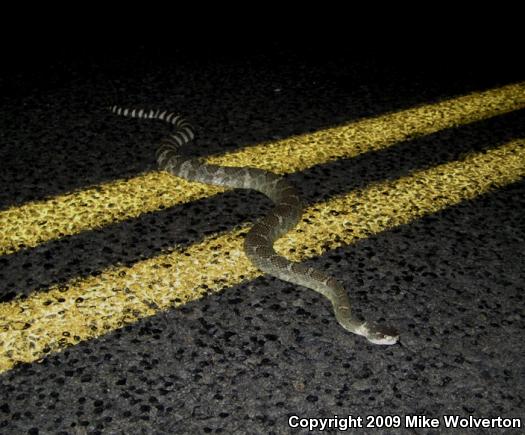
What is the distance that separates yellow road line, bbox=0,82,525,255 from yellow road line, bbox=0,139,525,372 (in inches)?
26.0

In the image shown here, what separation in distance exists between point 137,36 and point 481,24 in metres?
5.90

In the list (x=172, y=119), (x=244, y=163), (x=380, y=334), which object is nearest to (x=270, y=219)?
(x=244, y=163)

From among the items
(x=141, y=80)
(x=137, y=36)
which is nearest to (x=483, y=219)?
(x=141, y=80)

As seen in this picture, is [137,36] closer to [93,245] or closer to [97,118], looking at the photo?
[97,118]

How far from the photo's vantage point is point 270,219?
488cm

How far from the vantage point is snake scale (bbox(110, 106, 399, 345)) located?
3.95 m

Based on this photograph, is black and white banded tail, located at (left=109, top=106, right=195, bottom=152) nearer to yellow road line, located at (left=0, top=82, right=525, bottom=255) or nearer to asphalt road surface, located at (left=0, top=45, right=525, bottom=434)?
asphalt road surface, located at (left=0, top=45, right=525, bottom=434)

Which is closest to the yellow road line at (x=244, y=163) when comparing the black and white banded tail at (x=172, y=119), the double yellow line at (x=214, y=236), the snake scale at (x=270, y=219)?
the double yellow line at (x=214, y=236)

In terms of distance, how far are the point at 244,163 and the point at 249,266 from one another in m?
1.59

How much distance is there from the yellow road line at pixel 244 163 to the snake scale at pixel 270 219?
5.8 inches

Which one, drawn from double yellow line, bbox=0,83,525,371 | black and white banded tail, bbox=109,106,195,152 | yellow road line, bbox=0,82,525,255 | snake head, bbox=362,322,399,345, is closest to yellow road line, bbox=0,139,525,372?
double yellow line, bbox=0,83,525,371

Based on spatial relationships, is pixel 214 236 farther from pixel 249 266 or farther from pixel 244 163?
pixel 244 163

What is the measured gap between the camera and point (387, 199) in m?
5.36

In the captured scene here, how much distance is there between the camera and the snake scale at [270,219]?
3953 mm
